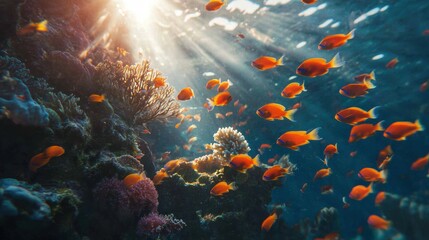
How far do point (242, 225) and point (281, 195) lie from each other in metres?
28.8

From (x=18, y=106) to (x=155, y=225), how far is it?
304cm

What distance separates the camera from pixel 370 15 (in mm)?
14289

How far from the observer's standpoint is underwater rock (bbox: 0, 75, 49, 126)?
13.2 ft

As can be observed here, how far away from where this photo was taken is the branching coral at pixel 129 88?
6711 millimetres

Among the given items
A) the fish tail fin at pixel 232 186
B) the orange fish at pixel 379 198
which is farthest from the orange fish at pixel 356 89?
the orange fish at pixel 379 198

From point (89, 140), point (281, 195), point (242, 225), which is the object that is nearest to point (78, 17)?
point (89, 140)

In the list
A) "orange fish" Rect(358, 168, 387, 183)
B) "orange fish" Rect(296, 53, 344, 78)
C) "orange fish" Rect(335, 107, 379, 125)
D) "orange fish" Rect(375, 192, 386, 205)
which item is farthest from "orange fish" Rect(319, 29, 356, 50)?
"orange fish" Rect(375, 192, 386, 205)

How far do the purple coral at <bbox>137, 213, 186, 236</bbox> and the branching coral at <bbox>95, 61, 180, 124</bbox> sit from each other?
2871 millimetres

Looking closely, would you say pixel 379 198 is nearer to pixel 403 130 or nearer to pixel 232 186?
pixel 403 130

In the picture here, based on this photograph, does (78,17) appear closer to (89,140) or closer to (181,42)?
(89,140)

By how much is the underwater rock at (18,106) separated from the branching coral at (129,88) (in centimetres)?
242

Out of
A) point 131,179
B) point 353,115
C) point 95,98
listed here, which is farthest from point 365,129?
point 95,98

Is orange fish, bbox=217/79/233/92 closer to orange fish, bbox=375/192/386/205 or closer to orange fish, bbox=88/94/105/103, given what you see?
orange fish, bbox=88/94/105/103

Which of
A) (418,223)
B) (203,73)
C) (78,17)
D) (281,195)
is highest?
(78,17)
